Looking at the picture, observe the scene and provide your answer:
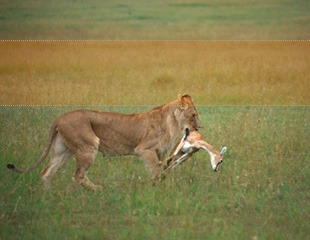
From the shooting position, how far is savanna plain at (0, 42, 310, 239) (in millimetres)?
4262

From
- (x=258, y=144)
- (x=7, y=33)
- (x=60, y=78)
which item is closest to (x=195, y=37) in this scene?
(x=7, y=33)

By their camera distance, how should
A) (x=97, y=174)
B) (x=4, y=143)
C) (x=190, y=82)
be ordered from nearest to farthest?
(x=97, y=174), (x=4, y=143), (x=190, y=82)

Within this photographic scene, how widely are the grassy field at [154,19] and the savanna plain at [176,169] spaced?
15.3ft

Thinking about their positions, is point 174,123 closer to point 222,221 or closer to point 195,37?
point 222,221

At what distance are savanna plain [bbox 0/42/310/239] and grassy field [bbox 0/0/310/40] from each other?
15.3ft

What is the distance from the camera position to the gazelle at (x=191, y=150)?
5102 mm

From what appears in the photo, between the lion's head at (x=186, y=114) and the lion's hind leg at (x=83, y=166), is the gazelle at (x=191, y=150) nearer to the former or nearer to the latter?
the lion's head at (x=186, y=114)

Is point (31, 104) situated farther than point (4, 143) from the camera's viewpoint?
Yes

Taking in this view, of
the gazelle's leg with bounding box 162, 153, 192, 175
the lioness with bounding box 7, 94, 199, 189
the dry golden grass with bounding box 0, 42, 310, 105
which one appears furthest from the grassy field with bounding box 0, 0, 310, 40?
the gazelle's leg with bounding box 162, 153, 192, 175

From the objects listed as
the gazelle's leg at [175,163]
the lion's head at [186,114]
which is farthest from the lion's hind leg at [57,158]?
the lion's head at [186,114]

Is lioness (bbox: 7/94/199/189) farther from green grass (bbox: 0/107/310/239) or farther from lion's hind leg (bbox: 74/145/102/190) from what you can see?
green grass (bbox: 0/107/310/239)

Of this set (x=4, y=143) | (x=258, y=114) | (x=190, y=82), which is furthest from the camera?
(x=190, y=82)

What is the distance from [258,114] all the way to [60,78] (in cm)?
476

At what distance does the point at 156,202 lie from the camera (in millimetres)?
4621
